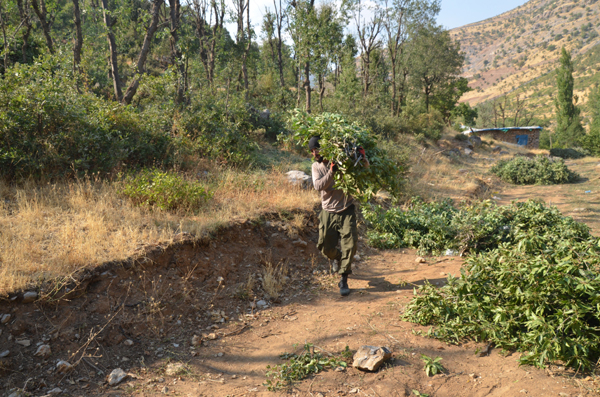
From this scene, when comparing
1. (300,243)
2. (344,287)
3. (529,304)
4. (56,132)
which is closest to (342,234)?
(344,287)

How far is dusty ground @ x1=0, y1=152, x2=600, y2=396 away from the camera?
315 centimetres

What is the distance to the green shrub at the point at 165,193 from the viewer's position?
5.96 m

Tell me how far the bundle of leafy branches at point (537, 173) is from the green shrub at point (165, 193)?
52.3 feet

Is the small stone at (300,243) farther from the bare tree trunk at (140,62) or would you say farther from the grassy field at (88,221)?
the bare tree trunk at (140,62)

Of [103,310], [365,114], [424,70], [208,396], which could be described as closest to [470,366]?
[208,396]

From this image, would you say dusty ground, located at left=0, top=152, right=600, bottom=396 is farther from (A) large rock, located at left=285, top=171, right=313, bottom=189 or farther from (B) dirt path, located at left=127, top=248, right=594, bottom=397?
(A) large rock, located at left=285, top=171, right=313, bottom=189

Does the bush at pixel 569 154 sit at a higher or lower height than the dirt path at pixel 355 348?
higher

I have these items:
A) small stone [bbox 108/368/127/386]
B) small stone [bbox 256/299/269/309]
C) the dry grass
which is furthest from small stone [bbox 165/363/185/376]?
the dry grass

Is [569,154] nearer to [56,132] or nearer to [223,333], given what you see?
[223,333]

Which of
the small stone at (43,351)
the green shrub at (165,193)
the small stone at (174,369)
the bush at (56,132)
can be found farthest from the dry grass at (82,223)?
the small stone at (174,369)

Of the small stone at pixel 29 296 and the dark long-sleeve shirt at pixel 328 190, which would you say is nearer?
the small stone at pixel 29 296

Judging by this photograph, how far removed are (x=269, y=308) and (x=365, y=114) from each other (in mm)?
16599

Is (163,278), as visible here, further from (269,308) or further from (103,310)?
(269,308)

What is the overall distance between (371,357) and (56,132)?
6715 mm
